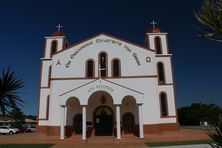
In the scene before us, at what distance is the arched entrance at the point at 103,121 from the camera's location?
78.0 ft

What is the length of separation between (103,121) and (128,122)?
2649mm

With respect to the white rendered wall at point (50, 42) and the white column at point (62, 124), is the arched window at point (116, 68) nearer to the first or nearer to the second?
the white column at point (62, 124)

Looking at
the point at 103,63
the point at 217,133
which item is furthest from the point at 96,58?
the point at 217,133

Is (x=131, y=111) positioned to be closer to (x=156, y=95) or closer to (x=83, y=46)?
(x=156, y=95)

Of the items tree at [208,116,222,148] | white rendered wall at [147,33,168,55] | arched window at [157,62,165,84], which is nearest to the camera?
tree at [208,116,222,148]

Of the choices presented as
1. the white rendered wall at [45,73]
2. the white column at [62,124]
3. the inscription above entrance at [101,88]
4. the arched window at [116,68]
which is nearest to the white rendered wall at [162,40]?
the arched window at [116,68]

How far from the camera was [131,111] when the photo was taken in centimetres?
2380

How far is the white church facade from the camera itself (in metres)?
22.1

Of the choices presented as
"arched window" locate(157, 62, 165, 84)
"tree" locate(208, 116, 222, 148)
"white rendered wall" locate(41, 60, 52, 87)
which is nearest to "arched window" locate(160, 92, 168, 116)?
"arched window" locate(157, 62, 165, 84)

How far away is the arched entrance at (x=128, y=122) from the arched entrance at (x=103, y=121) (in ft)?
4.52

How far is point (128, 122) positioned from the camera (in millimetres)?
23688

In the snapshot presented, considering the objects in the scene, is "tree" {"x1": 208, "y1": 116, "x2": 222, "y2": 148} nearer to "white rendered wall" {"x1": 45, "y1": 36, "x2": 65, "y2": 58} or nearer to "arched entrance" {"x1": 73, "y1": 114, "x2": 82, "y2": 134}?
"arched entrance" {"x1": 73, "y1": 114, "x2": 82, "y2": 134}

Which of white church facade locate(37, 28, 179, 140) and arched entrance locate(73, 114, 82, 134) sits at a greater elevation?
white church facade locate(37, 28, 179, 140)

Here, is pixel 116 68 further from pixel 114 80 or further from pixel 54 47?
pixel 54 47
